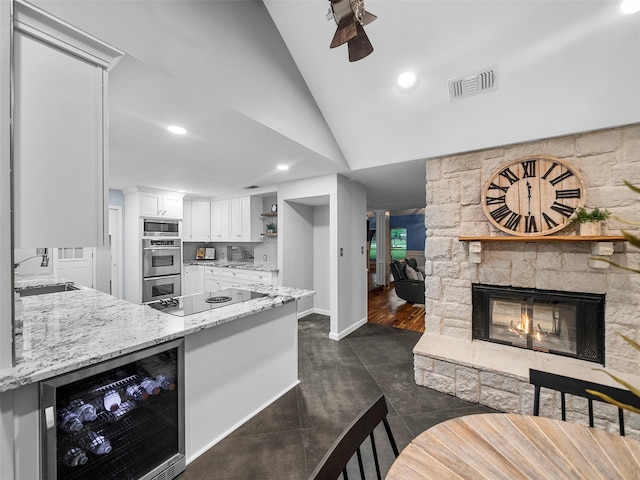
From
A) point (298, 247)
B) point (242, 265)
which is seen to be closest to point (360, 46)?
point (298, 247)

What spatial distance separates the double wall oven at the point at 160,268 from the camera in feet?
15.3

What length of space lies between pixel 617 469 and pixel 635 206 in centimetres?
201

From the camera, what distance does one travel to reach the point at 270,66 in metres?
2.18

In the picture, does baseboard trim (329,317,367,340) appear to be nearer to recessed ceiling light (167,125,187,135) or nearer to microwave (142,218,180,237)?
recessed ceiling light (167,125,187,135)

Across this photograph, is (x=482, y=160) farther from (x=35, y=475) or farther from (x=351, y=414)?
(x=35, y=475)

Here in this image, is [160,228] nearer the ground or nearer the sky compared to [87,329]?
nearer the sky

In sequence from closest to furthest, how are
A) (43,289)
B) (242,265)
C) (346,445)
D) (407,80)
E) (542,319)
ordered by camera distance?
(346,445) → (407,80) → (542,319) → (43,289) → (242,265)

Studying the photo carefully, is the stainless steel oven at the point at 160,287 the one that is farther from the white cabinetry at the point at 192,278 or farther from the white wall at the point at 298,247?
the white wall at the point at 298,247

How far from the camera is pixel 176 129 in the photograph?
223 cm

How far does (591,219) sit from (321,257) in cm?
346

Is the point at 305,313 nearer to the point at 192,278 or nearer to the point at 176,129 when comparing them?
the point at 192,278

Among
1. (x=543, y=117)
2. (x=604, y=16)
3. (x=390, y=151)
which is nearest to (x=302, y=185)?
(x=390, y=151)

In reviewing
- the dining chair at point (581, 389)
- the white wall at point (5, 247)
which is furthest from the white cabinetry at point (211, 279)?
the dining chair at point (581, 389)

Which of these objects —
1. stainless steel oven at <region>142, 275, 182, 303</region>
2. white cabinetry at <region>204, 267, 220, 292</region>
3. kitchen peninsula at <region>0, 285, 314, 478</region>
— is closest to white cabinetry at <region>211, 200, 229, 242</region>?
white cabinetry at <region>204, 267, 220, 292</region>
